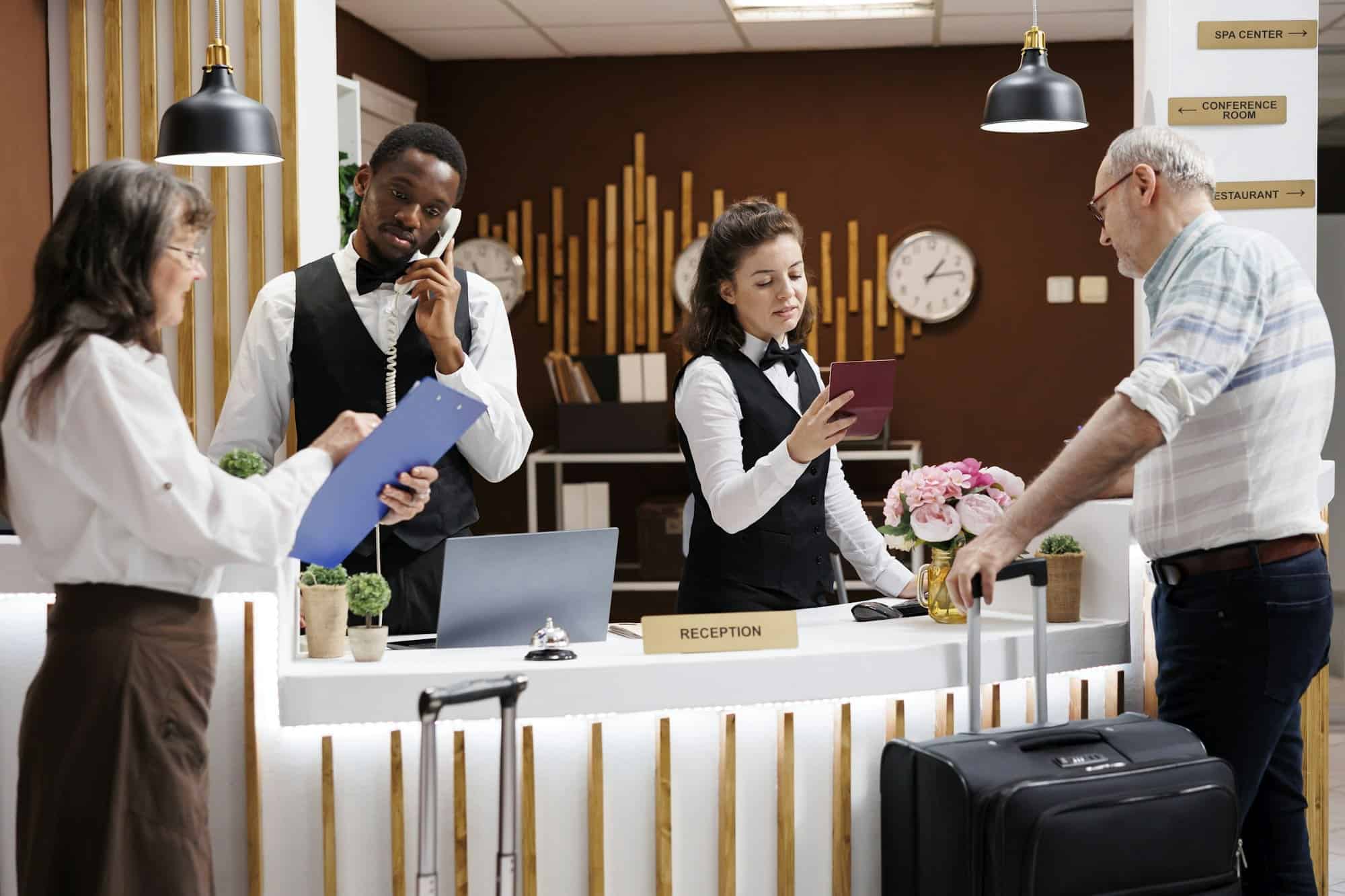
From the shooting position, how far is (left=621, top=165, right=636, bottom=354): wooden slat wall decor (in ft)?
23.5

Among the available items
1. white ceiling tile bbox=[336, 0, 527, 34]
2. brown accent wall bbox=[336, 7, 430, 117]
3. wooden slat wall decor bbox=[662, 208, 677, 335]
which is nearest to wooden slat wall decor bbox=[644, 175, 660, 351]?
wooden slat wall decor bbox=[662, 208, 677, 335]

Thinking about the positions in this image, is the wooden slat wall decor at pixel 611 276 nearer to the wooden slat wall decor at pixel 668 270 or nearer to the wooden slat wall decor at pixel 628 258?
the wooden slat wall decor at pixel 628 258

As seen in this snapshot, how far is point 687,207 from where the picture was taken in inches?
281

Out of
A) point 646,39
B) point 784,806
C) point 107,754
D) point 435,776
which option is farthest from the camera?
point 646,39

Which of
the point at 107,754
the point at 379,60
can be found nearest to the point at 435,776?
the point at 107,754

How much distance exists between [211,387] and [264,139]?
1.04 m

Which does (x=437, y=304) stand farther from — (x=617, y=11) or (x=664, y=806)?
(x=617, y=11)

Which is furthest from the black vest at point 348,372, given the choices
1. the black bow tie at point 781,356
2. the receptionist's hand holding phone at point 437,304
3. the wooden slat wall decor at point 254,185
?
the wooden slat wall decor at point 254,185

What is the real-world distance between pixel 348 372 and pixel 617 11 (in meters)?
3.91

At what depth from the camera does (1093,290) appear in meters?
7.03

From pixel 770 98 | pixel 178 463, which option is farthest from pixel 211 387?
pixel 770 98

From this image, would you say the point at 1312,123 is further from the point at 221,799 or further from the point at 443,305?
the point at 221,799

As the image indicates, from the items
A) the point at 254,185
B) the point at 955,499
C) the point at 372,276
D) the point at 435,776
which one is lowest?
the point at 435,776

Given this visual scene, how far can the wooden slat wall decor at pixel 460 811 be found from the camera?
221 centimetres
